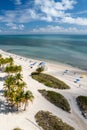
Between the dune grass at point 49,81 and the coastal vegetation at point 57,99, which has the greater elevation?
the dune grass at point 49,81

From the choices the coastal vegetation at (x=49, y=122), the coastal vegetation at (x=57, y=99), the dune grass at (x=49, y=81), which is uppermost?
the dune grass at (x=49, y=81)

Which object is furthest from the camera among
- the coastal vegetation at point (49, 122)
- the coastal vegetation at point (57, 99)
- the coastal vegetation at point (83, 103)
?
the coastal vegetation at point (57, 99)

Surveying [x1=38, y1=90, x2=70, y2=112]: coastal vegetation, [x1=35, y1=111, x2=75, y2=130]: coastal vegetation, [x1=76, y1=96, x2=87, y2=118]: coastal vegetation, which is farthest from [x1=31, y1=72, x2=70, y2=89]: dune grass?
[x1=35, y1=111, x2=75, y2=130]: coastal vegetation

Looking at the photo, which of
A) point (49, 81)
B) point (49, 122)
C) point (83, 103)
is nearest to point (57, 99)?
point (83, 103)

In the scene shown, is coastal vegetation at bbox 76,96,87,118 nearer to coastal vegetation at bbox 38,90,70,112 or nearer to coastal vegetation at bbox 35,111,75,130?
coastal vegetation at bbox 38,90,70,112

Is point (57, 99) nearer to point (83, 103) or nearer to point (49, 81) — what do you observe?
point (83, 103)

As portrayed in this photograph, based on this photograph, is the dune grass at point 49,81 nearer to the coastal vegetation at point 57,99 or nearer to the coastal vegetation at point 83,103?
the coastal vegetation at point 57,99

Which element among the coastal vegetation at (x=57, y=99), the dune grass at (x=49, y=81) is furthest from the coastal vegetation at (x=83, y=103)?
the dune grass at (x=49, y=81)
